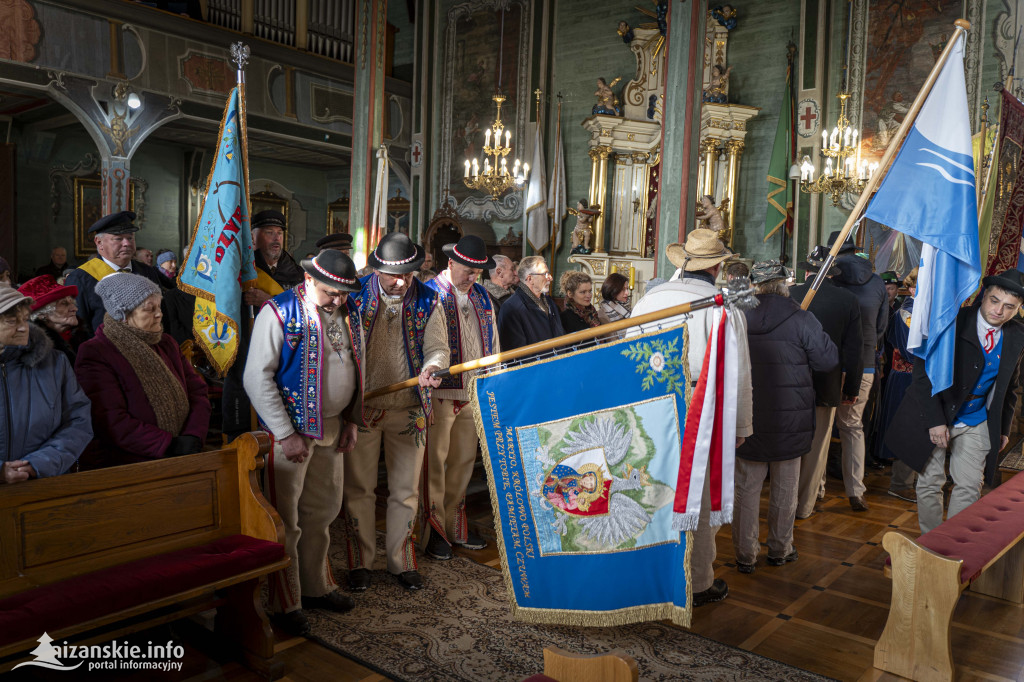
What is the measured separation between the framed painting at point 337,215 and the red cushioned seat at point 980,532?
1315cm

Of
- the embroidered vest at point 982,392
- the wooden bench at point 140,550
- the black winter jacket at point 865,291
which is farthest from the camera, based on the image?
the black winter jacket at point 865,291

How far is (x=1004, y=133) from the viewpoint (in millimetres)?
3951

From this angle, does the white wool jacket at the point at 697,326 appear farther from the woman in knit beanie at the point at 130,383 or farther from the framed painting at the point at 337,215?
the framed painting at the point at 337,215

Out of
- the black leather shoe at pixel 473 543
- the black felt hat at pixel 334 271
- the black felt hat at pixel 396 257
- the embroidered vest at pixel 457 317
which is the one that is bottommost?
the black leather shoe at pixel 473 543

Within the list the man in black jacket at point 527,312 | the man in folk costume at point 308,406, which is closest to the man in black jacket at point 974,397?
the man in black jacket at point 527,312

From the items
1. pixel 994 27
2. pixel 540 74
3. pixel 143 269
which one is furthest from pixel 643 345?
pixel 540 74

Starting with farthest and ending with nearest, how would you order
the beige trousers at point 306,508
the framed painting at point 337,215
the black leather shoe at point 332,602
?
the framed painting at point 337,215, the black leather shoe at point 332,602, the beige trousers at point 306,508

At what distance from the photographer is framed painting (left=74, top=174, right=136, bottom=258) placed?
473 inches

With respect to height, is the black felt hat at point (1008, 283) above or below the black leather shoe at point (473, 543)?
above

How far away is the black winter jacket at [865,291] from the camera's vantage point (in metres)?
4.67

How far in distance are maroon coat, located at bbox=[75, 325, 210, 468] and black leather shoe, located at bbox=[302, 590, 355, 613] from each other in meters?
0.88

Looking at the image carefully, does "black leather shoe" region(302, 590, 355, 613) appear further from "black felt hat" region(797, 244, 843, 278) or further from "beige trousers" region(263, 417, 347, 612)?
"black felt hat" region(797, 244, 843, 278)

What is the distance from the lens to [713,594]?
328 cm

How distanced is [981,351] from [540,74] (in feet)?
29.2
